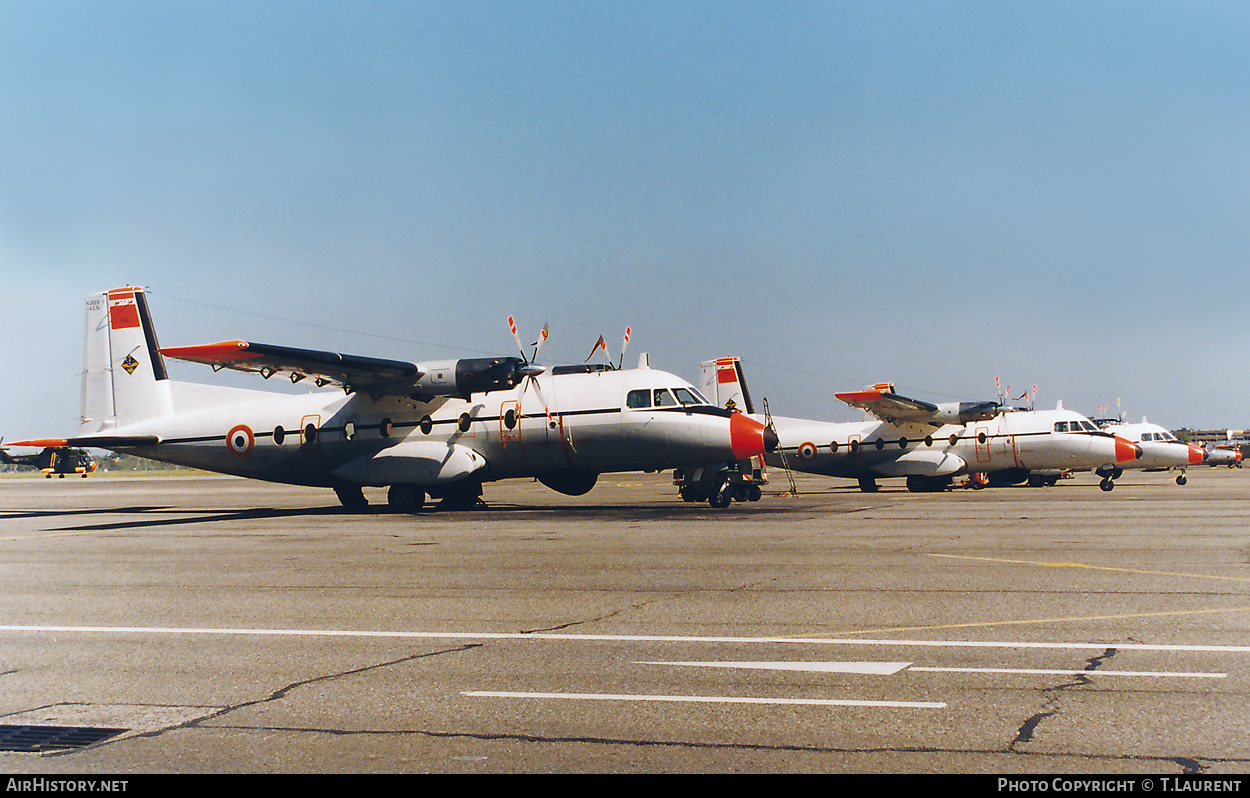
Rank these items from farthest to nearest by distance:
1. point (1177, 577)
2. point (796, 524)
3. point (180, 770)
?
point (796, 524), point (1177, 577), point (180, 770)

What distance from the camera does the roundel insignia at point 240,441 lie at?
89.1ft

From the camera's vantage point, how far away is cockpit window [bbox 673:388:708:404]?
968 inches

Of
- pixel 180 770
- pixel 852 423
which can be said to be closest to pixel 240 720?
pixel 180 770

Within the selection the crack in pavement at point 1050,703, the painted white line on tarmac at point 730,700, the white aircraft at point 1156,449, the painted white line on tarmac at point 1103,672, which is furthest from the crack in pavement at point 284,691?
the white aircraft at point 1156,449

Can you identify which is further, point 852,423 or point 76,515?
point 852,423

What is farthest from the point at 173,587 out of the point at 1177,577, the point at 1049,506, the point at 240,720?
the point at 1049,506

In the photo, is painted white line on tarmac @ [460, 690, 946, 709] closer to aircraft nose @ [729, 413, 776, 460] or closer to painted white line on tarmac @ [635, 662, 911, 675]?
painted white line on tarmac @ [635, 662, 911, 675]

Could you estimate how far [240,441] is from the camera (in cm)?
2717

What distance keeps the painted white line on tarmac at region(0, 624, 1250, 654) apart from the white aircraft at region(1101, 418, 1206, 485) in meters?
36.7

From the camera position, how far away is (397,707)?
5617mm

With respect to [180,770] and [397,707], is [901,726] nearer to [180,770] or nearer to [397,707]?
[397,707]

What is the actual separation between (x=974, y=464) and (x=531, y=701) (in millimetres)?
37646

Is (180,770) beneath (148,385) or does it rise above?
beneath

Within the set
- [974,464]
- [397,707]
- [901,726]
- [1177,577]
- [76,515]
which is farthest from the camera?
[974,464]
